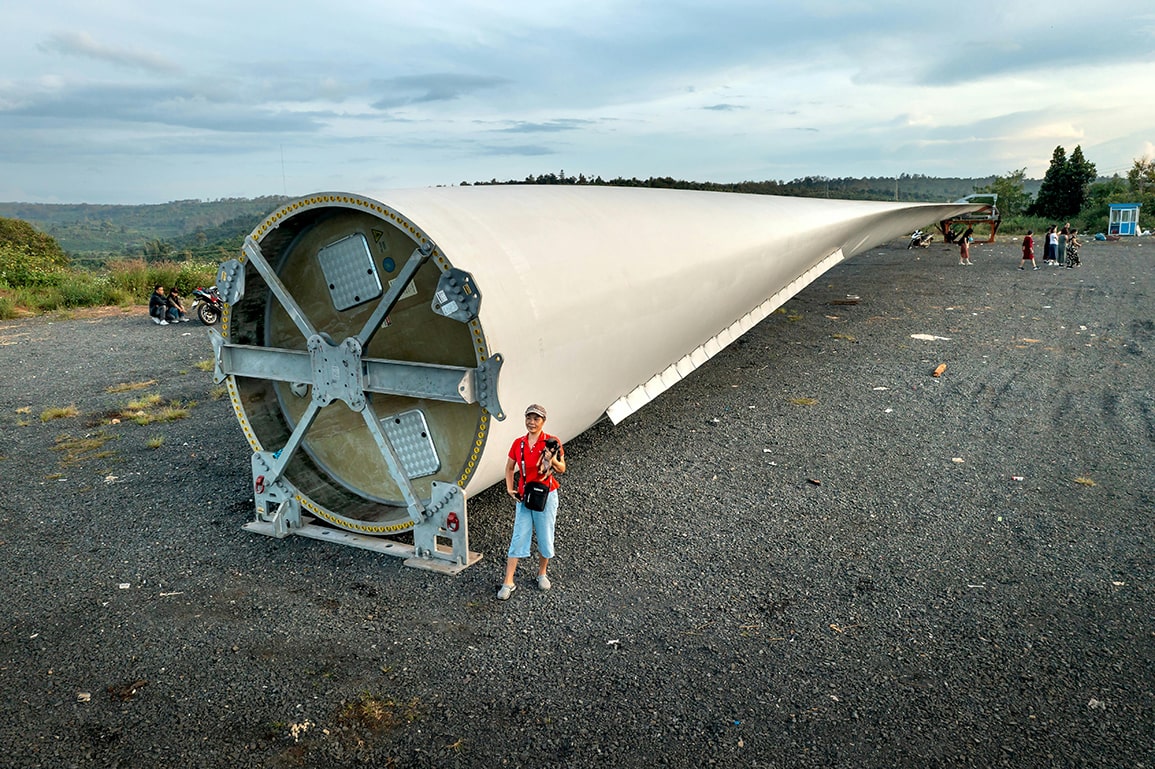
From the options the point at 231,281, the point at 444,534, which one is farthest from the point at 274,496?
the point at 231,281

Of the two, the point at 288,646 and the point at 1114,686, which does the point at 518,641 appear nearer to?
the point at 288,646

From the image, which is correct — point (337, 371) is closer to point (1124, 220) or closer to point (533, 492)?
point (533, 492)

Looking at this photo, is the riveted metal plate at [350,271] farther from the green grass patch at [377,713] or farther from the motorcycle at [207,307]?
the motorcycle at [207,307]

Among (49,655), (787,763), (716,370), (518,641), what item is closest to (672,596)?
(518,641)

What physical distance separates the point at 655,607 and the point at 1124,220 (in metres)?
37.0

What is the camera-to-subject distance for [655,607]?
507 centimetres

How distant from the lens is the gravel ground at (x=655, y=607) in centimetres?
387

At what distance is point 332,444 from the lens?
6695 millimetres

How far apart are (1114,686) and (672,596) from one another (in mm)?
2481

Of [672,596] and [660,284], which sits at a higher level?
[660,284]

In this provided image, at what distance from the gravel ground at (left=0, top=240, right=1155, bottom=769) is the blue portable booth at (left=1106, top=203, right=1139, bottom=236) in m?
28.7

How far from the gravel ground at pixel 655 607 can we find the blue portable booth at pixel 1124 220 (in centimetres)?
2871

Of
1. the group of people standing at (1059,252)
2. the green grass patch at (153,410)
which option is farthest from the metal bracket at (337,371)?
the group of people standing at (1059,252)

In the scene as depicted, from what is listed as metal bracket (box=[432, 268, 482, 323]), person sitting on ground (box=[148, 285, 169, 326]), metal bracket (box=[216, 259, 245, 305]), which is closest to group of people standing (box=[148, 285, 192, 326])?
person sitting on ground (box=[148, 285, 169, 326])
